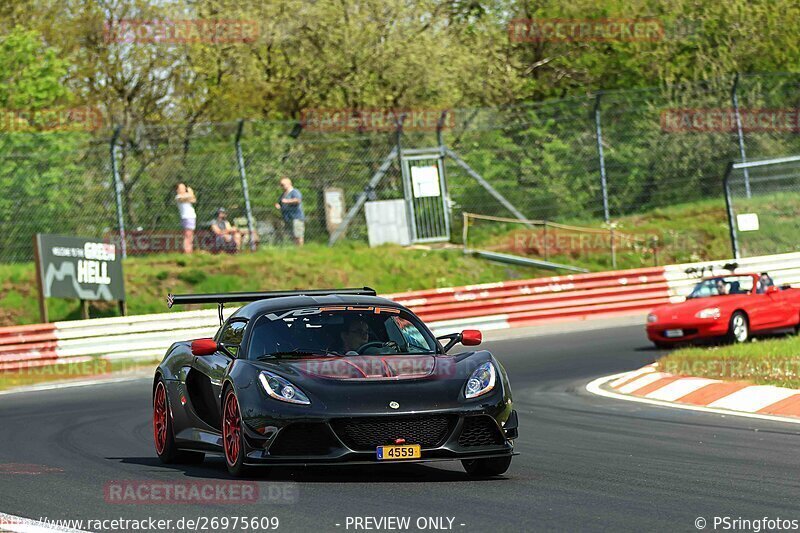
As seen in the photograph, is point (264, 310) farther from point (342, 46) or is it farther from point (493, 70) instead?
point (493, 70)

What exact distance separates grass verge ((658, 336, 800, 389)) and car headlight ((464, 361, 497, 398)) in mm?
5509

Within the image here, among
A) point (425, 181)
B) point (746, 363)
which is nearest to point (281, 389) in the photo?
point (746, 363)

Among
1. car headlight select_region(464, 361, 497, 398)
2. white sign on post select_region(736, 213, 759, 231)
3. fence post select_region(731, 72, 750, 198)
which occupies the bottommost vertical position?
car headlight select_region(464, 361, 497, 398)

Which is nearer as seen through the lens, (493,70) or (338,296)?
(338,296)

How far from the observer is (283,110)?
119 ft

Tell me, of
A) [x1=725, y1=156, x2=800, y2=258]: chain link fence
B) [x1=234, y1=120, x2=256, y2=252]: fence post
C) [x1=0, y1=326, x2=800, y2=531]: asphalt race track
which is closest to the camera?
[x1=0, y1=326, x2=800, y2=531]: asphalt race track

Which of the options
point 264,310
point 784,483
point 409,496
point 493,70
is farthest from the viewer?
point 493,70

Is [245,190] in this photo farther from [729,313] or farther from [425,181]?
[729,313]

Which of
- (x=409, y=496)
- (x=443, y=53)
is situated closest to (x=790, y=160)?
(x=443, y=53)

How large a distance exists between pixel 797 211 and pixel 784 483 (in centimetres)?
2281

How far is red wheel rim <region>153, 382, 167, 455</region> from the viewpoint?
34.1 feet

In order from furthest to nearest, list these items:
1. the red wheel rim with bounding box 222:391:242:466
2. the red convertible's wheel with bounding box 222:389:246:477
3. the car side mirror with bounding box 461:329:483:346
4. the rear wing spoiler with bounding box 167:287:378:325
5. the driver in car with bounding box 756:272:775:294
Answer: the driver in car with bounding box 756:272:775:294, the rear wing spoiler with bounding box 167:287:378:325, the car side mirror with bounding box 461:329:483:346, the red wheel rim with bounding box 222:391:242:466, the red convertible's wheel with bounding box 222:389:246:477

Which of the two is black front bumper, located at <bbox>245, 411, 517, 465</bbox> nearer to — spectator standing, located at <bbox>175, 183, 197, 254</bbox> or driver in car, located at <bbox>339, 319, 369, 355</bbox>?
driver in car, located at <bbox>339, 319, 369, 355</bbox>

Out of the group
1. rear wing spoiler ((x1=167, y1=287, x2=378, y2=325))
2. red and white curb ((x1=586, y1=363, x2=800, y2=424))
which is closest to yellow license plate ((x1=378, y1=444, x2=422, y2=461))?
rear wing spoiler ((x1=167, y1=287, x2=378, y2=325))
